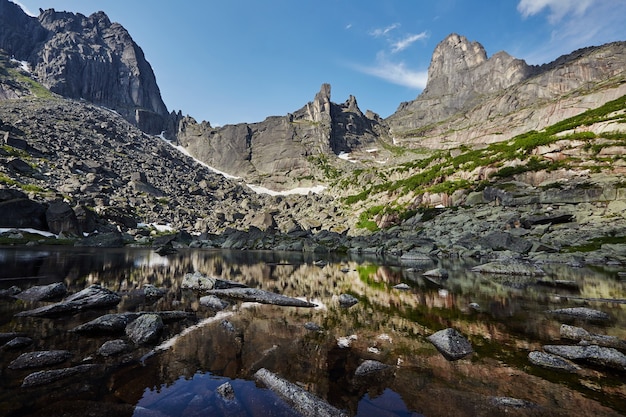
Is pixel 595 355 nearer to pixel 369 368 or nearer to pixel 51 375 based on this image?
pixel 369 368

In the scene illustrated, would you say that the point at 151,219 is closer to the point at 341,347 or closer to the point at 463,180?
the point at 463,180

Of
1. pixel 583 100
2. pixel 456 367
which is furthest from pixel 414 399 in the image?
pixel 583 100

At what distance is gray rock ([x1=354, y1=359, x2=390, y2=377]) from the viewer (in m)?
8.14

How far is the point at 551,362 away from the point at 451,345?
2654 millimetres

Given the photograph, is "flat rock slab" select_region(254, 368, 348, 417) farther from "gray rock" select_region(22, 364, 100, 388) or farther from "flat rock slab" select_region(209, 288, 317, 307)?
"flat rock slab" select_region(209, 288, 317, 307)

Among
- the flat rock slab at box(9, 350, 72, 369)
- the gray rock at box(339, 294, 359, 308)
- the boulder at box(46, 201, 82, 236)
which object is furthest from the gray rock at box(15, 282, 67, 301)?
the boulder at box(46, 201, 82, 236)

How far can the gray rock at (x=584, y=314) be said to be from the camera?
14.0 meters

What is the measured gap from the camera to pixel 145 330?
33.6 ft

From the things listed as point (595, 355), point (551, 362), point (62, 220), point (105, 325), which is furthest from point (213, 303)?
point (62, 220)

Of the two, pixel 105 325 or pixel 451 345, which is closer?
pixel 451 345

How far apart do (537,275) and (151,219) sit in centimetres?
13500

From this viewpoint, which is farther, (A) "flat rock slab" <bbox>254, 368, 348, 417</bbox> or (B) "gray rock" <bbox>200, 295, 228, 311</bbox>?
(B) "gray rock" <bbox>200, 295, 228, 311</bbox>

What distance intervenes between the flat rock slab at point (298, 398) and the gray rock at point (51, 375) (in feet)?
14.1

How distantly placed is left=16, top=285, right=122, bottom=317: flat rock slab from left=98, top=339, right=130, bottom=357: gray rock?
5548 millimetres
